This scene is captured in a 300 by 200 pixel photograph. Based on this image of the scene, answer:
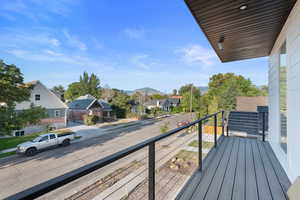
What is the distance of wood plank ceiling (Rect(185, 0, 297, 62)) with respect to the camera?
174 cm

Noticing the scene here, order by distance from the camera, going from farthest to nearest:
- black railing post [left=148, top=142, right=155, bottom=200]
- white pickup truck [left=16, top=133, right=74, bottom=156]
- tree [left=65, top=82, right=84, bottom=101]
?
tree [left=65, top=82, right=84, bottom=101], white pickup truck [left=16, top=133, right=74, bottom=156], black railing post [left=148, top=142, right=155, bottom=200]

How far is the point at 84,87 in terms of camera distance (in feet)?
108

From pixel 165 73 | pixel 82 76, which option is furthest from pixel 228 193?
pixel 82 76

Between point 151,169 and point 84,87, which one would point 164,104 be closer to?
point 84,87

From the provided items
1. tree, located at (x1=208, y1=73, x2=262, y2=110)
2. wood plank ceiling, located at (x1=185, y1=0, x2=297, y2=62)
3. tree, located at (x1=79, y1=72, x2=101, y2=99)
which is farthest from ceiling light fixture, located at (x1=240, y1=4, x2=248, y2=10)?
tree, located at (x1=79, y1=72, x2=101, y2=99)

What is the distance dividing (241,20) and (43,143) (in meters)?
9.89

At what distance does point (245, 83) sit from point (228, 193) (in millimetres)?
27525

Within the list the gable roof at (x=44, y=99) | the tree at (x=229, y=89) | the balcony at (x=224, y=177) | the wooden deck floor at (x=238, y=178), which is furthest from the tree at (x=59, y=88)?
the wooden deck floor at (x=238, y=178)

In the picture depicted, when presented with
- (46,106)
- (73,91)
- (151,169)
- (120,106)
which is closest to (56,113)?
(46,106)

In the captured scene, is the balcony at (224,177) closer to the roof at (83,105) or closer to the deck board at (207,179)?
the deck board at (207,179)

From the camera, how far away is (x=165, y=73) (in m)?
18.8

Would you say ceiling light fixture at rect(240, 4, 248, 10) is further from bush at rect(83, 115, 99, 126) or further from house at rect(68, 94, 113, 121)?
house at rect(68, 94, 113, 121)

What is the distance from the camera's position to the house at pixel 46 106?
12.3 m

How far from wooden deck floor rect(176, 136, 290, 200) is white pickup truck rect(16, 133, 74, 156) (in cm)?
868
